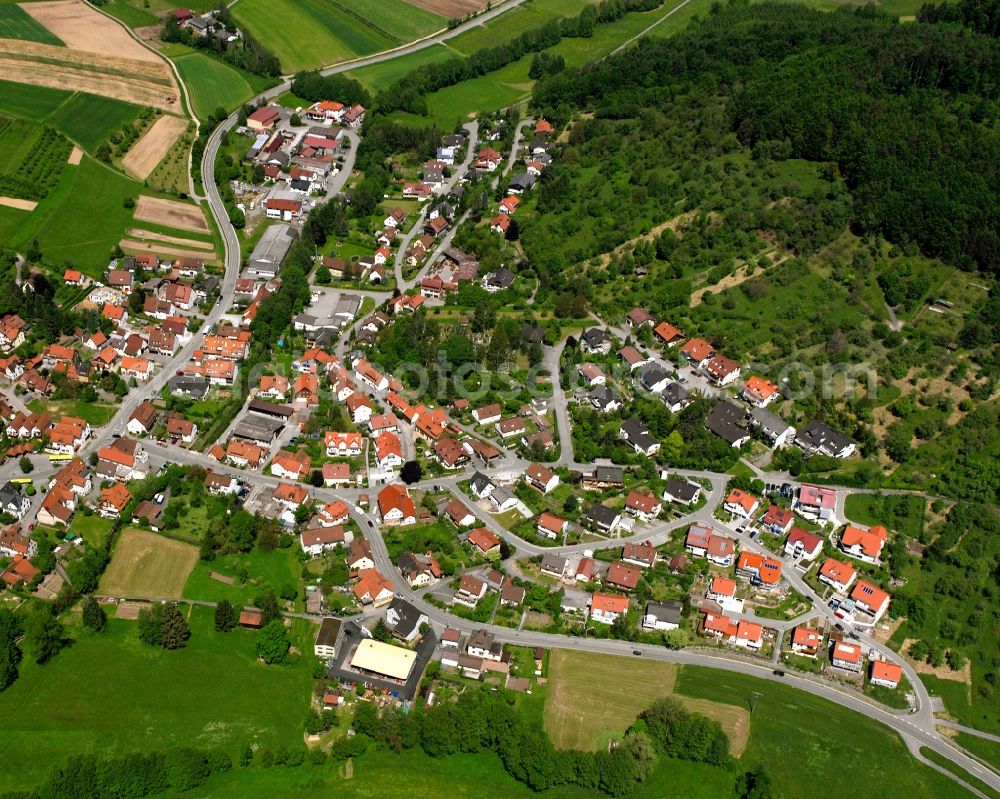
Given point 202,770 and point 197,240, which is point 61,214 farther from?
point 202,770

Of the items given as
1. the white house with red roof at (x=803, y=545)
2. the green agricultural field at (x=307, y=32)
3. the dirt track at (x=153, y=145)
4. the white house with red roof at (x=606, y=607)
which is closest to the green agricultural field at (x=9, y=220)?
the dirt track at (x=153, y=145)

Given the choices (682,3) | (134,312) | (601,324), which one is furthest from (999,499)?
(682,3)

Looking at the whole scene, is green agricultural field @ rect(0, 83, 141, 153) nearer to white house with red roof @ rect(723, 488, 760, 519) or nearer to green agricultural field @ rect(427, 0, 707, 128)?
green agricultural field @ rect(427, 0, 707, 128)

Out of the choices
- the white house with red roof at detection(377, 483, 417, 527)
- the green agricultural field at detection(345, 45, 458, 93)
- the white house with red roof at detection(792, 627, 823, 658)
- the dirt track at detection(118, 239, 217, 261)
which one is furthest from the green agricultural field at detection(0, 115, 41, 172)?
the white house with red roof at detection(792, 627, 823, 658)

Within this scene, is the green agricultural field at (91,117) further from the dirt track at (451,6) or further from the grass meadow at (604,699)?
the grass meadow at (604,699)

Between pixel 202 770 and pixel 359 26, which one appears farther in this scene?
pixel 359 26

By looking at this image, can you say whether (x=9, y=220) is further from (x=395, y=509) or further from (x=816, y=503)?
(x=816, y=503)
